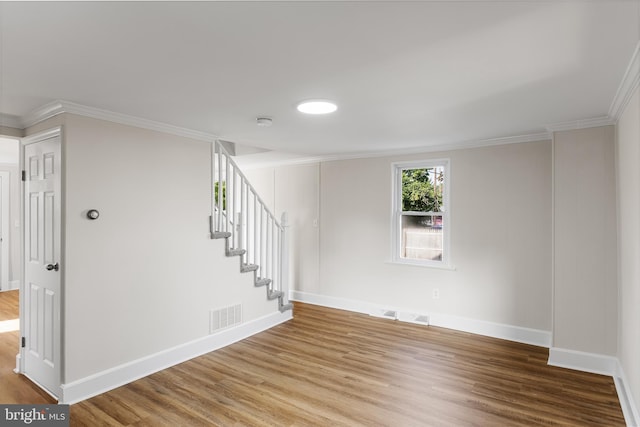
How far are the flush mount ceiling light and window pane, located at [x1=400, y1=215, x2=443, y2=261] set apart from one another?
2459mm

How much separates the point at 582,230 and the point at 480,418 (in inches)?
76.0

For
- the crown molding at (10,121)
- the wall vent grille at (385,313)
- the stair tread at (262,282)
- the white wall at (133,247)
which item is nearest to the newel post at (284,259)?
the stair tread at (262,282)

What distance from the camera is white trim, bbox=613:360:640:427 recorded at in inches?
92.0

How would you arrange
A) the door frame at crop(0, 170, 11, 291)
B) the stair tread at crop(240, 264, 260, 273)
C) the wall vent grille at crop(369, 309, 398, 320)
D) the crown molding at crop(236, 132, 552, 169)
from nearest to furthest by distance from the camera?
the crown molding at crop(236, 132, 552, 169) → the stair tread at crop(240, 264, 260, 273) → the wall vent grille at crop(369, 309, 398, 320) → the door frame at crop(0, 170, 11, 291)

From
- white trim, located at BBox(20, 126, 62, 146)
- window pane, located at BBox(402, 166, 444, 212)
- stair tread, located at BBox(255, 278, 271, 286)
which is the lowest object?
stair tread, located at BBox(255, 278, 271, 286)

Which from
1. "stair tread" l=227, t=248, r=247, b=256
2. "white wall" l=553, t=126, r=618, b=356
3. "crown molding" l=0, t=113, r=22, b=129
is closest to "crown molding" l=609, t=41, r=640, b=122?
"white wall" l=553, t=126, r=618, b=356

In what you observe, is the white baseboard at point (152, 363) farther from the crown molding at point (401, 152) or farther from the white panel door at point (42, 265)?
the crown molding at point (401, 152)

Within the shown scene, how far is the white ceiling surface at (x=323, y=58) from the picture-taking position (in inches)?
57.6

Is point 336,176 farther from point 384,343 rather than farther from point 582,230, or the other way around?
point 582,230

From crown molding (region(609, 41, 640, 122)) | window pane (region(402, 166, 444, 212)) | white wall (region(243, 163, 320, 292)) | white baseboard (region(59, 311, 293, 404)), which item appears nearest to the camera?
crown molding (region(609, 41, 640, 122))

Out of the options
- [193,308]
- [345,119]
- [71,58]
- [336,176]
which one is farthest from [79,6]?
[336,176]

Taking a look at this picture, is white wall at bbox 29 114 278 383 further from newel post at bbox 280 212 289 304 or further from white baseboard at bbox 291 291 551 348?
white baseboard at bbox 291 291 551 348

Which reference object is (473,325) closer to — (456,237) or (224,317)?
(456,237)

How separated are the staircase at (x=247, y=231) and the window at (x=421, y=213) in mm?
1575
